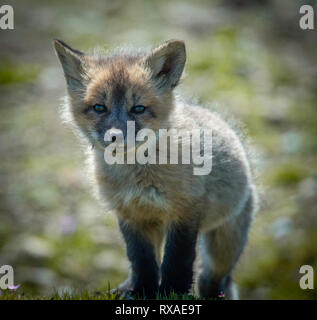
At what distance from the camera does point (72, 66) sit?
5.86 meters

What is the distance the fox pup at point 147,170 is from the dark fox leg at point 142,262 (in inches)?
0.4

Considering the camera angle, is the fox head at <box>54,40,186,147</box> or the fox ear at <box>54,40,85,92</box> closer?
the fox head at <box>54,40,186,147</box>

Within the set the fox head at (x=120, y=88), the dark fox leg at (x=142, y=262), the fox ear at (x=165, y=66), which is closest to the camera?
the fox head at (x=120, y=88)

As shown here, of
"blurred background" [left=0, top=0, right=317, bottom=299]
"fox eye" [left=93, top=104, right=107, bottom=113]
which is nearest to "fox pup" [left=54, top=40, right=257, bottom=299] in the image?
"fox eye" [left=93, top=104, right=107, bottom=113]

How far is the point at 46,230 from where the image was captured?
10.4 m

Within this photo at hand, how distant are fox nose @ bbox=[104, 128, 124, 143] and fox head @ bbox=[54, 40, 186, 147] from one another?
2cm

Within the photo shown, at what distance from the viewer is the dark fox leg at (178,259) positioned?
228 inches

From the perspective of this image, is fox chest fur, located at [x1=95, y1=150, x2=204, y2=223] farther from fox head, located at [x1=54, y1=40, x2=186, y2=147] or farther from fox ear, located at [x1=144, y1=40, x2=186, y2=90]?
fox ear, located at [x1=144, y1=40, x2=186, y2=90]

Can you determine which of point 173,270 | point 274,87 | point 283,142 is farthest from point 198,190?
point 274,87

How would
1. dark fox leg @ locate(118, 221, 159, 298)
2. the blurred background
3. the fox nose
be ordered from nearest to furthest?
the fox nose, dark fox leg @ locate(118, 221, 159, 298), the blurred background

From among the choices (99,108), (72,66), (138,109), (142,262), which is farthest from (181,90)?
(142,262)

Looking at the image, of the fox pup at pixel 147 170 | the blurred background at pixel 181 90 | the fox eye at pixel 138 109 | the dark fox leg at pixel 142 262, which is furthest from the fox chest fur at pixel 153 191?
the blurred background at pixel 181 90

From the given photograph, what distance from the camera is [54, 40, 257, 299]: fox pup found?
5.51 m

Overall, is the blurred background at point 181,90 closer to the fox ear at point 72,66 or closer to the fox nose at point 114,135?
the fox ear at point 72,66
